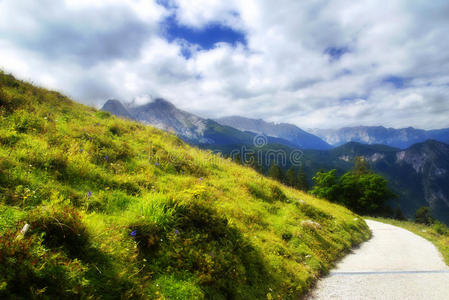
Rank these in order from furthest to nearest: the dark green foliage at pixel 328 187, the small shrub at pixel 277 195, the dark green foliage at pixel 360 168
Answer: the dark green foliage at pixel 360 168
the dark green foliage at pixel 328 187
the small shrub at pixel 277 195

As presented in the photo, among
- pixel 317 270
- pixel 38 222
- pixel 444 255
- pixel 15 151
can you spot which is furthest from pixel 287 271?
pixel 444 255

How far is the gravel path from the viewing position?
21.7 ft

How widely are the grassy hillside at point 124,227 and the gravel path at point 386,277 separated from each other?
598 millimetres

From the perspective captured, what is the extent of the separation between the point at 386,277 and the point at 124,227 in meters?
9.03

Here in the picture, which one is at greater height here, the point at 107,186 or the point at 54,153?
the point at 54,153

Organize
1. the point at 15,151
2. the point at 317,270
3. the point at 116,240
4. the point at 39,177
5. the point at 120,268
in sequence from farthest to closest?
the point at 317,270
the point at 15,151
the point at 39,177
the point at 116,240
the point at 120,268

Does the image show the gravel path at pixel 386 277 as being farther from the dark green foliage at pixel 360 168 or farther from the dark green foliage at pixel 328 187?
the dark green foliage at pixel 360 168

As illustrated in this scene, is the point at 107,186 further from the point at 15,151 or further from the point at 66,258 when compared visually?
the point at 66,258

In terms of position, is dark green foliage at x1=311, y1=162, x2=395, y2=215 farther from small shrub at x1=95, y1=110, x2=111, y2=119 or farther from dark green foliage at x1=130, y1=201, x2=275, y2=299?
dark green foliage at x1=130, y1=201, x2=275, y2=299

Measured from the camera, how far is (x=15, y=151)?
19.5ft

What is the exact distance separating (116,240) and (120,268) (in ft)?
1.80

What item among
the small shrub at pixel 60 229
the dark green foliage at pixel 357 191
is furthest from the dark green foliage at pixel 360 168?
the small shrub at pixel 60 229

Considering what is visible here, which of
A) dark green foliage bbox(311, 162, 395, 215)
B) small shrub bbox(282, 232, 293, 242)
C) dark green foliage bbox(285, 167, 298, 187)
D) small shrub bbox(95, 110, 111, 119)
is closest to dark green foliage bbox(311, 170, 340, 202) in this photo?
dark green foliage bbox(311, 162, 395, 215)

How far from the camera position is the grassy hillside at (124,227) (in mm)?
3197
